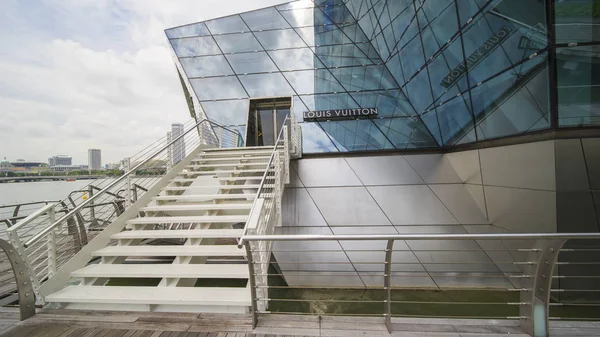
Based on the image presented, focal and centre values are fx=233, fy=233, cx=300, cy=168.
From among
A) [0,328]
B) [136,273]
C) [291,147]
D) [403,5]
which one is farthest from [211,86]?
[0,328]

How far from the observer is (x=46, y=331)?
2498 millimetres

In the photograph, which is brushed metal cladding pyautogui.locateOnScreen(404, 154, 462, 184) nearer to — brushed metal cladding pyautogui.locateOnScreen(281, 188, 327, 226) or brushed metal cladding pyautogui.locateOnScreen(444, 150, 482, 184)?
brushed metal cladding pyautogui.locateOnScreen(444, 150, 482, 184)

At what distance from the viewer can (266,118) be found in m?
10.3

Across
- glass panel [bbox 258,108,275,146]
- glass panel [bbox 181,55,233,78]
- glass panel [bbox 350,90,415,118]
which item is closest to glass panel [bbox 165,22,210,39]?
glass panel [bbox 181,55,233,78]

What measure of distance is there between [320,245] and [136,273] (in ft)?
14.2

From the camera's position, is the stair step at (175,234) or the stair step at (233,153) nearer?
the stair step at (175,234)

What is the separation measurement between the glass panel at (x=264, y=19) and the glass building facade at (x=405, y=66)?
0.05 meters

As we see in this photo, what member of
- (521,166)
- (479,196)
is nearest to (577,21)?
(521,166)

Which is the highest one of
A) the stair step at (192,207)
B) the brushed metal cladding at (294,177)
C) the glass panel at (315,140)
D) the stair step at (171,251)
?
the glass panel at (315,140)

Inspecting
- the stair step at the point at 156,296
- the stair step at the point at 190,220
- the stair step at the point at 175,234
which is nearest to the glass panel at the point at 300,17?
the stair step at the point at 190,220

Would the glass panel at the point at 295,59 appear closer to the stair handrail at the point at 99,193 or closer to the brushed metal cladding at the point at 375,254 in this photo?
the stair handrail at the point at 99,193

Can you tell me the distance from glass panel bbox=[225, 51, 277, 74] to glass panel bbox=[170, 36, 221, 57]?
3.24 ft

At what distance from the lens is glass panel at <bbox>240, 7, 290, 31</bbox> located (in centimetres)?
1143

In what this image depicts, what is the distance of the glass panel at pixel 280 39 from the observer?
10.9m
